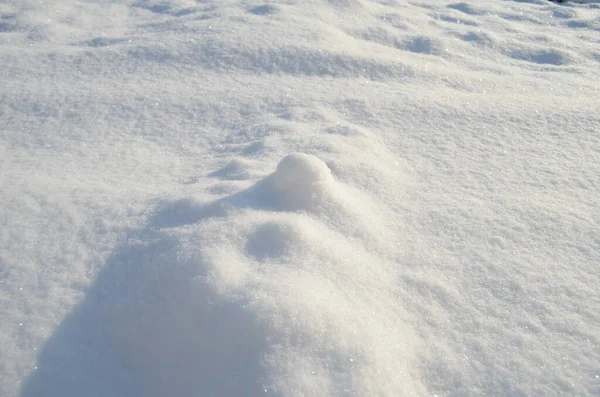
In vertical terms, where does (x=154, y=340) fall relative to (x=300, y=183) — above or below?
below

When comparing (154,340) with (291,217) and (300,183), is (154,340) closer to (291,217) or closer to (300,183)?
(291,217)

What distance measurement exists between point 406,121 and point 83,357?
1.37 m

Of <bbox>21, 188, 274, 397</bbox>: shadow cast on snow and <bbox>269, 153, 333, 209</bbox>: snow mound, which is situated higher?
<bbox>269, 153, 333, 209</bbox>: snow mound

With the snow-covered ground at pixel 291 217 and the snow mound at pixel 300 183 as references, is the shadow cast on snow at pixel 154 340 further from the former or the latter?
the snow mound at pixel 300 183

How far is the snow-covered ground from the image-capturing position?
1.03 meters

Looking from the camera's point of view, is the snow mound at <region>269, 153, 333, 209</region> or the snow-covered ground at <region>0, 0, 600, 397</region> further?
the snow mound at <region>269, 153, 333, 209</region>

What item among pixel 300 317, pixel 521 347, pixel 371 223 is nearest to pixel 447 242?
pixel 371 223

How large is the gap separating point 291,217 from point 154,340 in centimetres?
43

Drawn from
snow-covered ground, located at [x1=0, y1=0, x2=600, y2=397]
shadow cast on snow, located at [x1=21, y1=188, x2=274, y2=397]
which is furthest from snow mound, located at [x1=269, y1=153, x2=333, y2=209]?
shadow cast on snow, located at [x1=21, y1=188, x2=274, y2=397]

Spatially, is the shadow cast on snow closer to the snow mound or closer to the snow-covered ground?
the snow-covered ground

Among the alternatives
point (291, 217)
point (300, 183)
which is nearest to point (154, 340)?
point (291, 217)

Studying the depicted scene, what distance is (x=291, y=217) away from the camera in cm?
126

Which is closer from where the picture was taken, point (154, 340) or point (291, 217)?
point (154, 340)

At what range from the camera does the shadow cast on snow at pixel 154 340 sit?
38.9 inches
